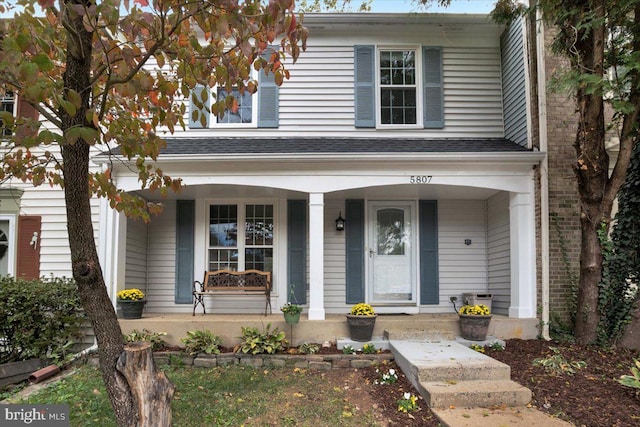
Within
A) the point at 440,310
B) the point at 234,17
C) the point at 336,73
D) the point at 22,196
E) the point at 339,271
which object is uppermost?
the point at 336,73

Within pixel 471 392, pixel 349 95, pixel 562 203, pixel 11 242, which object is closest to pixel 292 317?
pixel 471 392

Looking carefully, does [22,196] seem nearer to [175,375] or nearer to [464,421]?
[175,375]

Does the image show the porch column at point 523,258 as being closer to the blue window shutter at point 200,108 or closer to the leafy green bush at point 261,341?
the leafy green bush at point 261,341

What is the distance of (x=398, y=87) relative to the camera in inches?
322

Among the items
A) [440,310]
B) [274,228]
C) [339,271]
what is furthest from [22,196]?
[440,310]

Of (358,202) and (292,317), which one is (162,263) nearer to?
(292,317)

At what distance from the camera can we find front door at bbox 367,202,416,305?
8.05 meters

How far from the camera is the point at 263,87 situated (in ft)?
26.4

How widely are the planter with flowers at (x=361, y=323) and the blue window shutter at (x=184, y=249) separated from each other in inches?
120

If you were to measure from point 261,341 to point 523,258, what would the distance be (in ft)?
13.2

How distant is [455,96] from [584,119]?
8.16 ft

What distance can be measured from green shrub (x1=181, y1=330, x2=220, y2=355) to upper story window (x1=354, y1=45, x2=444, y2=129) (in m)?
4.28

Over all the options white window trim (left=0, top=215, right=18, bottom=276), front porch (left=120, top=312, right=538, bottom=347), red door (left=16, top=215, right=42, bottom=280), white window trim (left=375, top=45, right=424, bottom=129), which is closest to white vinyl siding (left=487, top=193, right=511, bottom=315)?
front porch (left=120, top=312, right=538, bottom=347)

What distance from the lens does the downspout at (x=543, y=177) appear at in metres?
6.68
